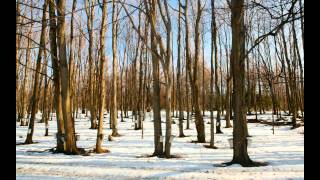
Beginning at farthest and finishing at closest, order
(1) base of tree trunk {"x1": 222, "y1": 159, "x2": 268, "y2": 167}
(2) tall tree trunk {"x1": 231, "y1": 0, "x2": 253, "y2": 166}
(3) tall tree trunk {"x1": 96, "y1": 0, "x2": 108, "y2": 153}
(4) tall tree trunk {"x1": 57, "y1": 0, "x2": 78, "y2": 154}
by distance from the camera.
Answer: (3) tall tree trunk {"x1": 96, "y1": 0, "x2": 108, "y2": 153} < (4) tall tree trunk {"x1": 57, "y1": 0, "x2": 78, "y2": 154} < (2) tall tree trunk {"x1": 231, "y1": 0, "x2": 253, "y2": 166} < (1) base of tree trunk {"x1": 222, "y1": 159, "x2": 268, "y2": 167}

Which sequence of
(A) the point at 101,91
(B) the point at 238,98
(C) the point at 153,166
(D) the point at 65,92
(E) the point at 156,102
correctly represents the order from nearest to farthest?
1. (C) the point at 153,166
2. (B) the point at 238,98
3. (E) the point at 156,102
4. (D) the point at 65,92
5. (A) the point at 101,91

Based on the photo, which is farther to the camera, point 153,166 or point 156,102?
point 156,102

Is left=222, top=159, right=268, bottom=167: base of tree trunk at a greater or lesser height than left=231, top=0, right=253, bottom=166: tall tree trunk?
lesser

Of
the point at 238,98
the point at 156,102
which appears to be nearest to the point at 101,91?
the point at 156,102

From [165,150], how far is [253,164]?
10.9 ft

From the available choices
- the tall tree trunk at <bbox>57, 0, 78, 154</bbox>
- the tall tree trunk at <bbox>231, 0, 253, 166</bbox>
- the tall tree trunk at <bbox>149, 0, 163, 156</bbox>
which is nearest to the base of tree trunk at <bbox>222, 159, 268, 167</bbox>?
the tall tree trunk at <bbox>231, 0, 253, 166</bbox>

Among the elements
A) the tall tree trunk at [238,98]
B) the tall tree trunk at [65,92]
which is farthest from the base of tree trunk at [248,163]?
the tall tree trunk at [65,92]

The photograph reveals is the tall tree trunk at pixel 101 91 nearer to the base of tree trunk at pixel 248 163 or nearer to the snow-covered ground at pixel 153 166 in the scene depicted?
the snow-covered ground at pixel 153 166

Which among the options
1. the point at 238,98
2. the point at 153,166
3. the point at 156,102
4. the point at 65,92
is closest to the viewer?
the point at 153,166

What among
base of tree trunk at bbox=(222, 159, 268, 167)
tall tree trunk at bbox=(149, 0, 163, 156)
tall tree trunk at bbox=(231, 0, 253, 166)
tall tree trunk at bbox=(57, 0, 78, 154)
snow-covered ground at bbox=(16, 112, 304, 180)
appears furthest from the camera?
tall tree trunk at bbox=(57, 0, 78, 154)

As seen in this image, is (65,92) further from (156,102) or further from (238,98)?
(238,98)

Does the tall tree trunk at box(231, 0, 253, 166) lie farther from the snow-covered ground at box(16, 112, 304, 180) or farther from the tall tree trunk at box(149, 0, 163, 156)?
the tall tree trunk at box(149, 0, 163, 156)
